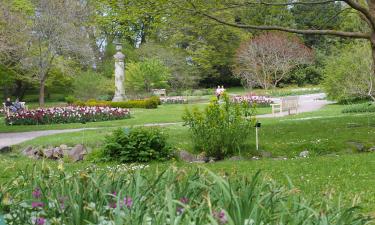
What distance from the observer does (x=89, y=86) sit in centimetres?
3838

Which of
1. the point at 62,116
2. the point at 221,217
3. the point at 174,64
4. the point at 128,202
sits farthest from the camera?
the point at 174,64

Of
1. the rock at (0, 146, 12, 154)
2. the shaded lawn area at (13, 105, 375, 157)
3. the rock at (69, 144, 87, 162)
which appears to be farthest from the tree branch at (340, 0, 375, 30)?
the rock at (0, 146, 12, 154)

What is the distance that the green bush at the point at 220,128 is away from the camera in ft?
36.2

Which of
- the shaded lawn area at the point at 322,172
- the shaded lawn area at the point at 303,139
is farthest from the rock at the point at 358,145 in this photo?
the shaded lawn area at the point at 322,172

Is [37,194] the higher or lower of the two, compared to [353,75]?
lower

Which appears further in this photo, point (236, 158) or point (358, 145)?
point (358, 145)

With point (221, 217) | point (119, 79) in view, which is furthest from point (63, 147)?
point (119, 79)

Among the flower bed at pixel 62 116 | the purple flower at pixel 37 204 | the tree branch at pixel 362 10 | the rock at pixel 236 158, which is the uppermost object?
the tree branch at pixel 362 10

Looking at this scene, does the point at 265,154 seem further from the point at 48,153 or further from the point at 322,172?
the point at 48,153

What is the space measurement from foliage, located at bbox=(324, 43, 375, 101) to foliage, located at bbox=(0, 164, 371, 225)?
2173 centimetres

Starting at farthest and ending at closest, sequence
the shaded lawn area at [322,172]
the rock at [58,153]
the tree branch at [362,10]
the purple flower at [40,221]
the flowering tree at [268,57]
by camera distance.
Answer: the flowering tree at [268,57] → the rock at [58,153] → the tree branch at [362,10] → the shaded lawn area at [322,172] → the purple flower at [40,221]

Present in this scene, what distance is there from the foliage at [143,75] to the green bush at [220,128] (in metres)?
28.8

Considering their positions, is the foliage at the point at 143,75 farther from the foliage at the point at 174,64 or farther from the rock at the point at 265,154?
the rock at the point at 265,154

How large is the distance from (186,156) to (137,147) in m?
1.06
